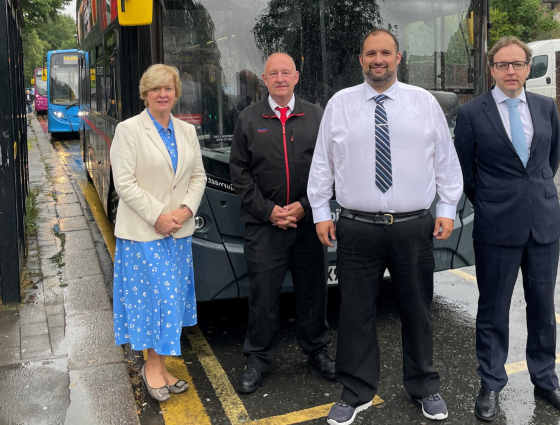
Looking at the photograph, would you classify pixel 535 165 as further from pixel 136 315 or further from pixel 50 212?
pixel 50 212

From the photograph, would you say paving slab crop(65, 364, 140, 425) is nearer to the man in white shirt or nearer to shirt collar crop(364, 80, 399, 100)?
the man in white shirt

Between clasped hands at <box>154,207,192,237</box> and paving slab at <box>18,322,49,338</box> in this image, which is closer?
clasped hands at <box>154,207,192,237</box>

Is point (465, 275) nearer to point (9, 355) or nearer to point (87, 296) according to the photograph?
point (87, 296)

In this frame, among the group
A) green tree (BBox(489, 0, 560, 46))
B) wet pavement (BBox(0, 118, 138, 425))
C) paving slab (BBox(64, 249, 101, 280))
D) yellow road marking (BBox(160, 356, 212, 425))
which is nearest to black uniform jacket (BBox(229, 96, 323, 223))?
yellow road marking (BBox(160, 356, 212, 425))

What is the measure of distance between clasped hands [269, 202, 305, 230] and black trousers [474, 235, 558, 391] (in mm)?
1008

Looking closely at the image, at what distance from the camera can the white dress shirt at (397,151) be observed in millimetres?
3256

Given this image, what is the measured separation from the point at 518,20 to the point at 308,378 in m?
27.4

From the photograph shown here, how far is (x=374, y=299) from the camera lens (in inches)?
139

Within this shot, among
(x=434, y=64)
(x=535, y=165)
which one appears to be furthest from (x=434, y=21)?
(x=535, y=165)

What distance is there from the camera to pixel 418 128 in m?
3.25

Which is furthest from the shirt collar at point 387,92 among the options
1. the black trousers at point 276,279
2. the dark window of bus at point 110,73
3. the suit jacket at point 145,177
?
the dark window of bus at point 110,73

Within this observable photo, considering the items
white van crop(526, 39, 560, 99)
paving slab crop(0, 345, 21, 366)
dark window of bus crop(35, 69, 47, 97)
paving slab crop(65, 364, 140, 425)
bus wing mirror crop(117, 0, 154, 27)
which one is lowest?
paving slab crop(65, 364, 140, 425)

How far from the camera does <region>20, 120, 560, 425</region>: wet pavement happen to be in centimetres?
361

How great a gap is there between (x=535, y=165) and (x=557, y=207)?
27cm
